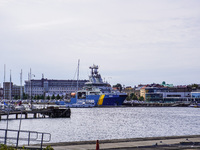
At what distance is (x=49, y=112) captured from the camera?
261 ft

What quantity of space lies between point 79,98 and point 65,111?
7522 centimetres

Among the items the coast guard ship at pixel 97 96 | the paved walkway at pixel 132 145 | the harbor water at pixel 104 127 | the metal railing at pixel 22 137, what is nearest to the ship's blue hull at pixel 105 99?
the coast guard ship at pixel 97 96

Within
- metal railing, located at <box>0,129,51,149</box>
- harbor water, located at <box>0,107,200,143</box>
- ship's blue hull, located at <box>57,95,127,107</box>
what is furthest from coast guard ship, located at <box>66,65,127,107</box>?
metal railing, located at <box>0,129,51,149</box>

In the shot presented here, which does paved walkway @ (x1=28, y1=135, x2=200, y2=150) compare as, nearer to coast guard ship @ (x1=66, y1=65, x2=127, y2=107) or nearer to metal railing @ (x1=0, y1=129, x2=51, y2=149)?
metal railing @ (x1=0, y1=129, x2=51, y2=149)

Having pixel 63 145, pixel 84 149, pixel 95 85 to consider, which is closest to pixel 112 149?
pixel 84 149

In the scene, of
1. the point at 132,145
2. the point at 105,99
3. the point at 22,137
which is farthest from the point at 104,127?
the point at 105,99

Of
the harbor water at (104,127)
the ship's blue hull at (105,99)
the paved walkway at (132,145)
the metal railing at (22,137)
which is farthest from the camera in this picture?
the ship's blue hull at (105,99)

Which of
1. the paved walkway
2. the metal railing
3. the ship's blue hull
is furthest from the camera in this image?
the ship's blue hull

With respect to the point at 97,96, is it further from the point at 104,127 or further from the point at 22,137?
the point at 22,137

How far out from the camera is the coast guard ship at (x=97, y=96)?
14712cm

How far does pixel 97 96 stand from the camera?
148 metres

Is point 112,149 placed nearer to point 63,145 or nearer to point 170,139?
point 63,145

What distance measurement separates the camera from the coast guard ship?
14712 cm

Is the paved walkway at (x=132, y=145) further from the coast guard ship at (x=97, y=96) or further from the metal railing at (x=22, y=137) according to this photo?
the coast guard ship at (x=97, y=96)
